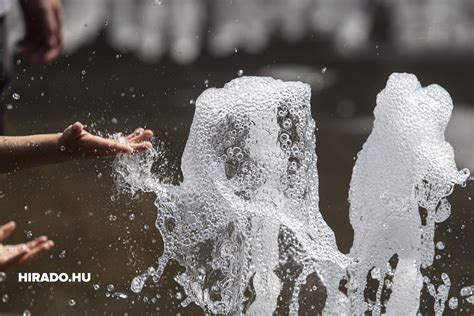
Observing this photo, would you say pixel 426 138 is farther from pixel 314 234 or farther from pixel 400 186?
pixel 314 234

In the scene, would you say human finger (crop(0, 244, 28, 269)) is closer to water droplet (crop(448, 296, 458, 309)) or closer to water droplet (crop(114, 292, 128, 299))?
water droplet (crop(114, 292, 128, 299))

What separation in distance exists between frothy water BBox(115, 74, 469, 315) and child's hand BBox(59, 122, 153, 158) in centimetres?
3

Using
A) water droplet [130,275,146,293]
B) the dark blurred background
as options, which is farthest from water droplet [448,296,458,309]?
water droplet [130,275,146,293]

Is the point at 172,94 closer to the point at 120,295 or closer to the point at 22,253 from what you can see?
the point at 120,295

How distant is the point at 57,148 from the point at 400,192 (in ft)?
1.92

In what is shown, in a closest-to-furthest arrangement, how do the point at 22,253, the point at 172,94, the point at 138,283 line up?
1. the point at 22,253
2. the point at 138,283
3. the point at 172,94

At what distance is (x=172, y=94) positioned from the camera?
2.55m

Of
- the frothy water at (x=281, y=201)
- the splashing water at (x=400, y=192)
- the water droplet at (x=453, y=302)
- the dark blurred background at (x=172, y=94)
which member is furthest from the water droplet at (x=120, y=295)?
the water droplet at (x=453, y=302)

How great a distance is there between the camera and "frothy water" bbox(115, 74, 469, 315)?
1611 millimetres

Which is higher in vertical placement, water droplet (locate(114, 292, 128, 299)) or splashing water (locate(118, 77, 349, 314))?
splashing water (locate(118, 77, 349, 314))

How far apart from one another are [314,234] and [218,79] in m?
2.75

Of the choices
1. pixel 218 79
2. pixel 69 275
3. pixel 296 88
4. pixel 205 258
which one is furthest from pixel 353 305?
pixel 218 79

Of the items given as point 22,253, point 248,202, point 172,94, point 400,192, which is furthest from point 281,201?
point 172,94

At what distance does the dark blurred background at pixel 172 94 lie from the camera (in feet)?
5.73
